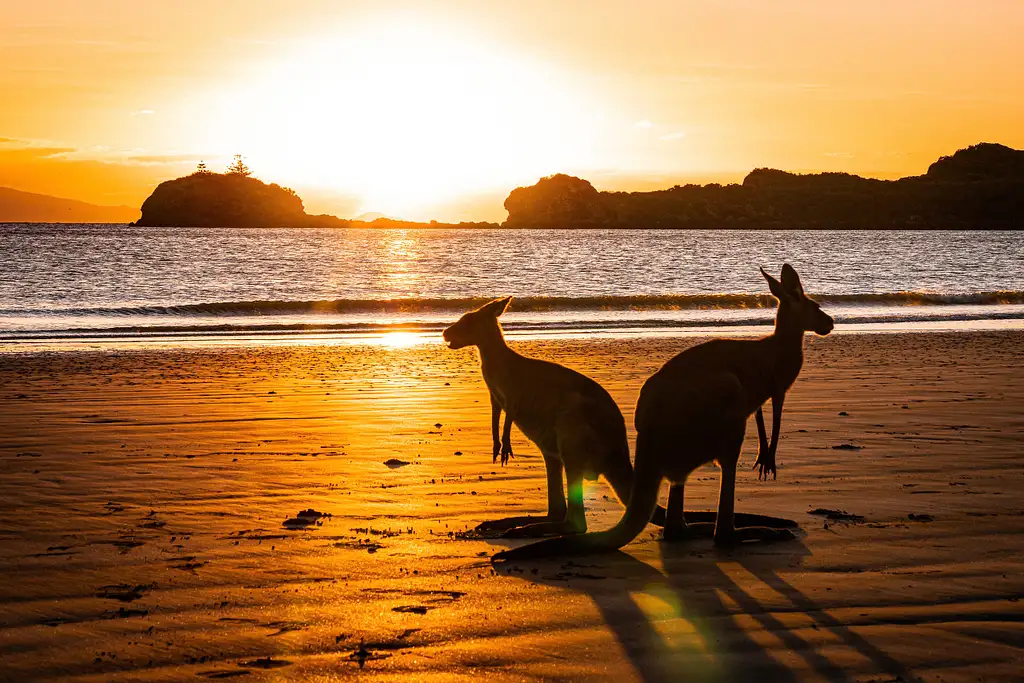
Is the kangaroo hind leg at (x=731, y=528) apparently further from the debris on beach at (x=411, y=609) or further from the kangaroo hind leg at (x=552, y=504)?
the debris on beach at (x=411, y=609)

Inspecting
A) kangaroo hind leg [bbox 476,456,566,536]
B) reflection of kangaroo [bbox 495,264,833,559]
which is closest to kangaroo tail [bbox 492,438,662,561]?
reflection of kangaroo [bbox 495,264,833,559]

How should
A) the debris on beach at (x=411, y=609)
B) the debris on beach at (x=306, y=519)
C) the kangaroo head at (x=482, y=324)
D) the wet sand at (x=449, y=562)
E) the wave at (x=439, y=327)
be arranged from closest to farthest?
1. the wet sand at (x=449, y=562)
2. the debris on beach at (x=411, y=609)
3. the debris on beach at (x=306, y=519)
4. the kangaroo head at (x=482, y=324)
5. the wave at (x=439, y=327)

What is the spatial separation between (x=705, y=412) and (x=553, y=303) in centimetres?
3285

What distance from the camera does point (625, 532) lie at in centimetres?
574

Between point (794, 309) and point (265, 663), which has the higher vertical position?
point (794, 309)

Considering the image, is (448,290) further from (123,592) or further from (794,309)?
(123,592)

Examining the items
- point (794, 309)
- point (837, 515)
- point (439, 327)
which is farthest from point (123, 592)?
point (439, 327)

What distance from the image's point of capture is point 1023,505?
6879 millimetres

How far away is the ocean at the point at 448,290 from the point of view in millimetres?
27875

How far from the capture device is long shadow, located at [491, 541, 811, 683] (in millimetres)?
4164

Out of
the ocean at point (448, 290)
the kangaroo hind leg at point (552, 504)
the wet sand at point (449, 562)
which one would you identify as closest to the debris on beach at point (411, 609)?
the wet sand at point (449, 562)

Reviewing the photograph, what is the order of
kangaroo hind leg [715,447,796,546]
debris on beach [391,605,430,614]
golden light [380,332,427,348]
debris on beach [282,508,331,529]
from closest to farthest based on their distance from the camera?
debris on beach [391,605,430,614]
kangaroo hind leg [715,447,796,546]
debris on beach [282,508,331,529]
golden light [380,332,427,348]

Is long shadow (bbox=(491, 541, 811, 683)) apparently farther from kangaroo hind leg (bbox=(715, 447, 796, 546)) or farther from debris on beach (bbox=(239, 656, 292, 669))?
debris on beach (bbox=(239, 656, 292, 669))

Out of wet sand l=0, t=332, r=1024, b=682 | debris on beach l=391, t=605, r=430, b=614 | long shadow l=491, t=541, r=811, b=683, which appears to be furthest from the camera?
debris on beach l=391, t=605, r=430, b=614
